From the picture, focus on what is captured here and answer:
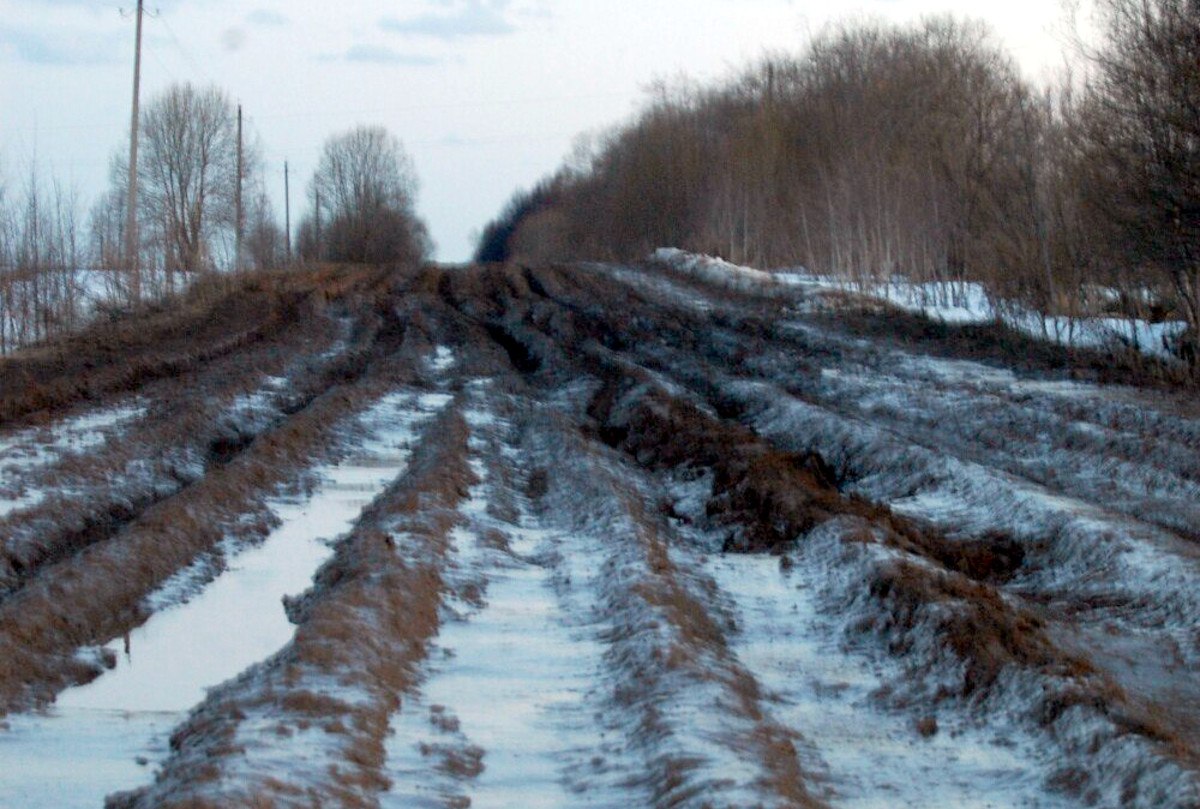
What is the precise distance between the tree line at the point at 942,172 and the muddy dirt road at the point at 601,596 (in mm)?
3664

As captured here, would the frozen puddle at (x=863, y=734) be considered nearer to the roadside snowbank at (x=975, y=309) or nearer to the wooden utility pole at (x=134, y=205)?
the roadside snowbank at (x=975, y=309)

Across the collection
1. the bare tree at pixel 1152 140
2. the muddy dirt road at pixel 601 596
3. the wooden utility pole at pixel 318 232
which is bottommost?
the muddy dirt road at pixel 601 596

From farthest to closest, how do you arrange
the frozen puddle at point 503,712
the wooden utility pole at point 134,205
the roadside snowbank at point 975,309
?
the wooden utility pole at point 134,205
the roadside snowbank at point 975,309
the frozen puddle at point 503,712

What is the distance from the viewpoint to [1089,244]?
64.4 ft

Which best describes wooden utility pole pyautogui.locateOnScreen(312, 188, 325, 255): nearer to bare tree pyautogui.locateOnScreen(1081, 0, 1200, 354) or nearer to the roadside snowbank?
the roadside snowbank

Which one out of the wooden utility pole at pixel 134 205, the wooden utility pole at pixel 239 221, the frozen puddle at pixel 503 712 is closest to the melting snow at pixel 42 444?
the frozen puddle at pixel 503 712

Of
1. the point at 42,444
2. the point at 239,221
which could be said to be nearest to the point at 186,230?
the point at 239,221

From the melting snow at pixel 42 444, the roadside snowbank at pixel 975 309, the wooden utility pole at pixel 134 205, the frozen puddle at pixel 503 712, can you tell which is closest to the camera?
the frozen puddle at pixel 503 712

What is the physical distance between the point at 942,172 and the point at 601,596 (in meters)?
25.2

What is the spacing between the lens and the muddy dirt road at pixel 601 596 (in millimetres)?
5207

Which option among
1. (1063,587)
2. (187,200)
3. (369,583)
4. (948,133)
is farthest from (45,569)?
(187,200)

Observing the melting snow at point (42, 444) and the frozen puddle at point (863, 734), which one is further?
the melting snow at point (42, 444)

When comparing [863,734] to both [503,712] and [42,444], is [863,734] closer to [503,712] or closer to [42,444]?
[503,712]

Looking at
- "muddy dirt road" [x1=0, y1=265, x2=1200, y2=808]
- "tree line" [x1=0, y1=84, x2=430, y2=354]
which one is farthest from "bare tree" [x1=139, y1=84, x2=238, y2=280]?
"muddy dirt road" [x1=0, y1=265, x2=1200, y2=808]
